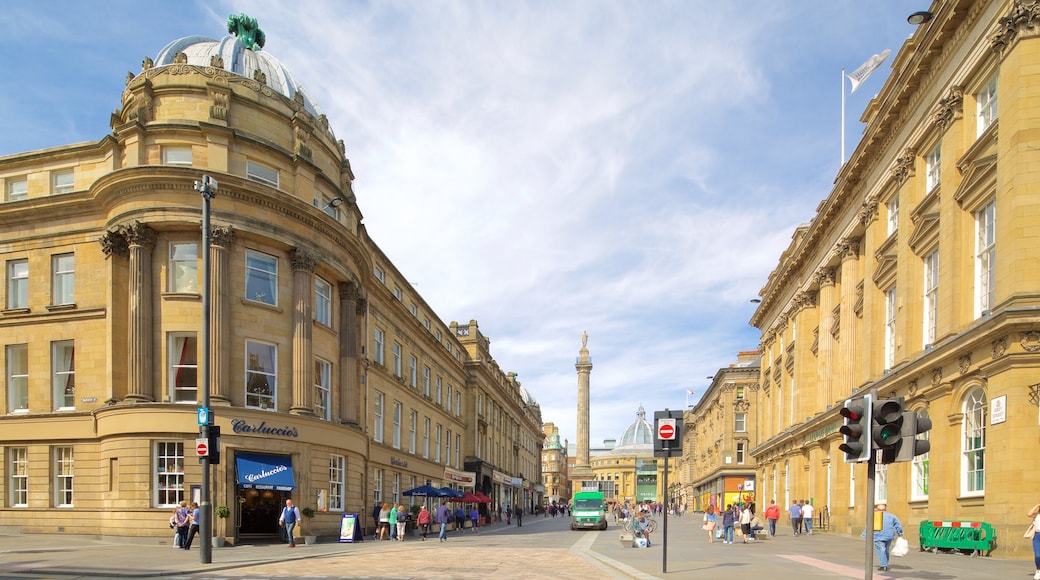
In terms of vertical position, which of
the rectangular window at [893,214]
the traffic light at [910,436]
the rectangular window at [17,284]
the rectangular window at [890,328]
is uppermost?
the rectangular window at [893,214]

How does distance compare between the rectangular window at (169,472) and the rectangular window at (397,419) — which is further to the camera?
the rectangular window at (397,419)

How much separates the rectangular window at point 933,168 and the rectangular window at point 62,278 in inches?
1259

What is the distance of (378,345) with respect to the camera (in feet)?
139

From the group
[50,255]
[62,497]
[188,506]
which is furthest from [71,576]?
[50,255]

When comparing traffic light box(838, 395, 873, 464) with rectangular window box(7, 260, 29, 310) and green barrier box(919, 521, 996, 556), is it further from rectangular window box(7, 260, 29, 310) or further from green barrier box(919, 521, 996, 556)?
rectangular window box(7, 260, 29, 310)

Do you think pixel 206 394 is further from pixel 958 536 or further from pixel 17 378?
pixel 958 536

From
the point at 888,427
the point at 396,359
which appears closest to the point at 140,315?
the point at 396,359

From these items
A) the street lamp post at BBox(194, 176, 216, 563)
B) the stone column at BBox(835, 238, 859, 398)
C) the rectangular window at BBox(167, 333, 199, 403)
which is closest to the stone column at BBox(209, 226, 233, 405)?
the rectangular window at BBox(167, 333, 199, 403)

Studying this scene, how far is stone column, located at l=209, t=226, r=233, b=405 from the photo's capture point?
2777 cm

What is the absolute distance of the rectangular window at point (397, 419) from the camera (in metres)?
45.1

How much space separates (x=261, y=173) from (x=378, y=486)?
18152 millimetres

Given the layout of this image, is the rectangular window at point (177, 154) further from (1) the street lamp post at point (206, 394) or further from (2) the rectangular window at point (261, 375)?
(1) the street lamp post at point (206, 394)

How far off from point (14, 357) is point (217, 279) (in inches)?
405

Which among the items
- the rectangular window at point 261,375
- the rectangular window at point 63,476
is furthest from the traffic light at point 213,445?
the rectangular window at point 63,476
